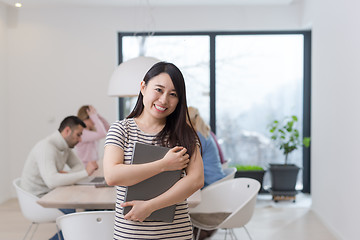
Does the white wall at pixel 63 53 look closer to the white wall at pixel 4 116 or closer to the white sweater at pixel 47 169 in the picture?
the white wall at pixel 4 116

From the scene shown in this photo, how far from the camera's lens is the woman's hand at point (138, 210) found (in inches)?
61.0

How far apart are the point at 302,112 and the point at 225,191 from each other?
304cm

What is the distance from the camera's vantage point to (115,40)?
600 cm

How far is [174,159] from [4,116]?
16.5 feet

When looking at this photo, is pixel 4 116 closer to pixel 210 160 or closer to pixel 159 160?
pixel 210 160

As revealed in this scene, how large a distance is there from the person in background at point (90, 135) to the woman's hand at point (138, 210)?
133 inches

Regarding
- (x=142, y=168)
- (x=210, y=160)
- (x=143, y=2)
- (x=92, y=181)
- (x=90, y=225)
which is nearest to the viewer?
(x=142, y=168)

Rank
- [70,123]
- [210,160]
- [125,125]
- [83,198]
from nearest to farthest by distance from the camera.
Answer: [125,125] → [83,198] → [70,123] → [210,160]

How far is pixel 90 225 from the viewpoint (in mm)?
2375

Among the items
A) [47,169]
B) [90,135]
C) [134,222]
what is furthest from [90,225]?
[90,135]

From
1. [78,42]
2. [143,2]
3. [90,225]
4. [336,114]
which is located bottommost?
[90,225]

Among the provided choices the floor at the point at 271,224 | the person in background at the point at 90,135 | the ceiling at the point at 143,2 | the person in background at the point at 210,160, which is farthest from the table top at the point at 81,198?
the ceiling at the point at 143,2

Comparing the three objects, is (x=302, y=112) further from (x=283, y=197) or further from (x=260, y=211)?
(x=260, y=211)

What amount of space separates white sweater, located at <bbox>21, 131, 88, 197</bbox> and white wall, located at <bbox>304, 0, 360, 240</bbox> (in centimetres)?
229
